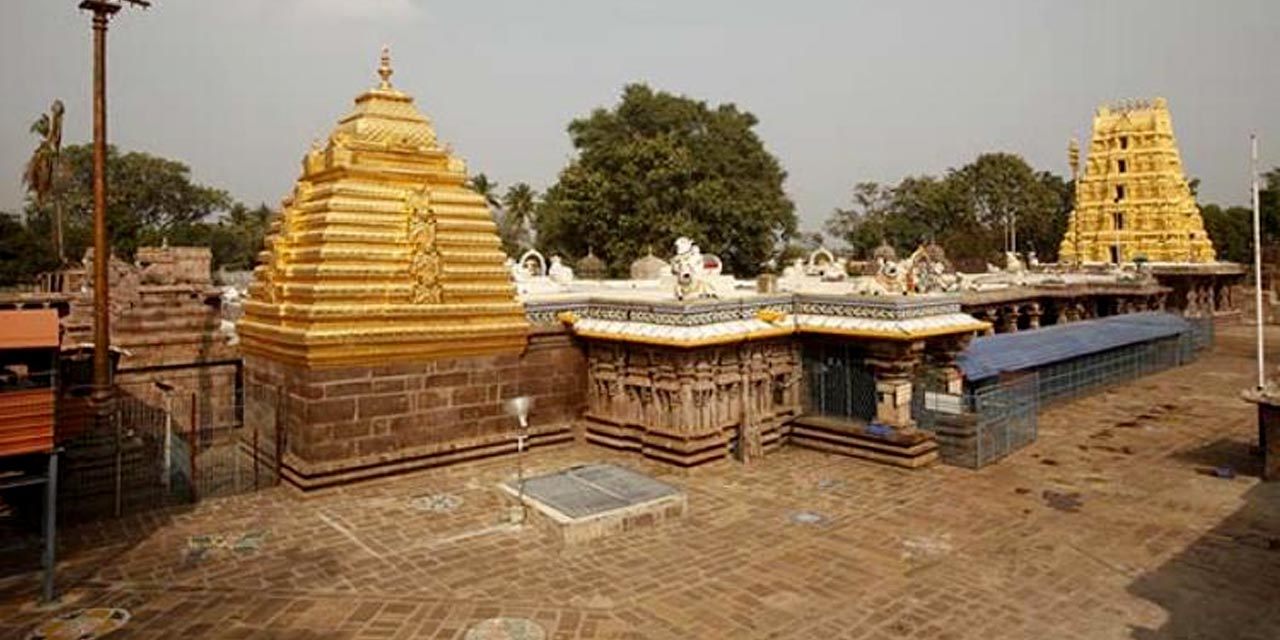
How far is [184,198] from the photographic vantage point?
222 feet

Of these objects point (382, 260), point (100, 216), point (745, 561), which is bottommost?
point (745, 561)

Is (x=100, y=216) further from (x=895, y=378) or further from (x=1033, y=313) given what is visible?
(x=1033, y=313)

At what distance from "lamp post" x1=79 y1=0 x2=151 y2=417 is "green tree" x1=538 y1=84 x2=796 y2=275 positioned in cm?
2910

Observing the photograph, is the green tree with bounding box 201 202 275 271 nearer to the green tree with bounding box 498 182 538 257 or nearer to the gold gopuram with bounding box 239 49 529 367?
the green tree with bounding box 498 182 538 257

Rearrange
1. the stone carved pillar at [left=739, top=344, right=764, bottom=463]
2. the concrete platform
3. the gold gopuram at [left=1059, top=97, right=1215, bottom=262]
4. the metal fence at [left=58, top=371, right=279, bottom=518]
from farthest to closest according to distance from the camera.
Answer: the gold gopuram at [left=1059, top=97, right=1215, bottom=262]
the stone carved pillar at [left=739, top=344, right=764, bottom=463]
the metal fence at [left=58, top=371, right=279, bottom=518]
the concrete platform

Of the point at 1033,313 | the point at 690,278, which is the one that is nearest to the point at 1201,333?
the point at 1033,313

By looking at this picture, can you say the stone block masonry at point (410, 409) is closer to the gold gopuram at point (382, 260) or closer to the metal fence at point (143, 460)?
the gold gopuram at point (382, 260)

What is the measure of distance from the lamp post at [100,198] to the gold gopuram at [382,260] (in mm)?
2280

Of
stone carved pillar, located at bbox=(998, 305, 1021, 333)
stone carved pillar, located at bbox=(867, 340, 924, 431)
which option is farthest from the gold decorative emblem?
stone carved pillar, located at bbox=(998, 305, 1021, 333)

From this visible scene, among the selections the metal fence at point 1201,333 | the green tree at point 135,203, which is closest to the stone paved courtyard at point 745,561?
the metal fence at point 1201,333

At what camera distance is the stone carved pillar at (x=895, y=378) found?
1378 centimetres

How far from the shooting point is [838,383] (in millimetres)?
15117

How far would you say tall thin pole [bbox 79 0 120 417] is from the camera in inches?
467

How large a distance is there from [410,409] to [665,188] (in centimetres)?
2935
